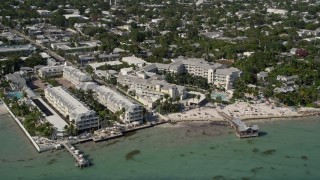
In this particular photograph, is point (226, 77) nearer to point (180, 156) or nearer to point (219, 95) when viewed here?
point (219, 95)

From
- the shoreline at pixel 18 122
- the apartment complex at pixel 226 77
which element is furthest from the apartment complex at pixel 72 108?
the apartment complex at pixel 226 77

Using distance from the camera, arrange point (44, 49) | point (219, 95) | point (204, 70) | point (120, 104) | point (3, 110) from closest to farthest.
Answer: point (120, 104)
point (3, 110)
point (219, 95)
point (204, 70)
point (44, 49)

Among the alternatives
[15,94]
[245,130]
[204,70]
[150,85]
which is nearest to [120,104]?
[150,85]

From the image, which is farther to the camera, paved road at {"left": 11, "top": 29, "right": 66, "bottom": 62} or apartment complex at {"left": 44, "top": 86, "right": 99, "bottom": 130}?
paved road at {"left": 11, "top": 29, "right": 66, "bottom": 62}

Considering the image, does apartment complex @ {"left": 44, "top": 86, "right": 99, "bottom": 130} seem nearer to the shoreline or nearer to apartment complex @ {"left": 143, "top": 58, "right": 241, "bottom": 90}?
the shoreline

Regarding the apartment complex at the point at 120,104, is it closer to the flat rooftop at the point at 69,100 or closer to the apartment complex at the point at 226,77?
the flat rooftop at the point at 69,100

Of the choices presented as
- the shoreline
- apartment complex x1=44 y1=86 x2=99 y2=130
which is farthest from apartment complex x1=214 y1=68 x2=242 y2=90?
the shoreline
